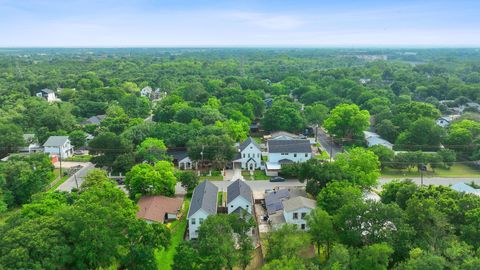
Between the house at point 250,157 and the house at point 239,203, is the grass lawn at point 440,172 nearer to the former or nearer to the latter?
the house at point 250,157

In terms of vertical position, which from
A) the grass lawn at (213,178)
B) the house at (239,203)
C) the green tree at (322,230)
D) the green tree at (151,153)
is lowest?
the grass lawn at (213,178)

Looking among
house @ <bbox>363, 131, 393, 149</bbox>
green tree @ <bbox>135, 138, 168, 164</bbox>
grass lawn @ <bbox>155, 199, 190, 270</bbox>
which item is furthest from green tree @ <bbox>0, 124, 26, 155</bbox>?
house @ <bbox>363, 131, 393, 149</bbox>

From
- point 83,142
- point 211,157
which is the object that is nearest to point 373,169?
point 211,157

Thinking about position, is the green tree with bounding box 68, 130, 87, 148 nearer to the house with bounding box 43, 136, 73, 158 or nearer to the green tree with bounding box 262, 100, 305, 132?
the house with bounding box 43, 136, 73, 158

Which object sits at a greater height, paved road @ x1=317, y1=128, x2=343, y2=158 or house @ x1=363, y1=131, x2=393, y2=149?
house @ x1=363, y1=131, x2=393, y2=149

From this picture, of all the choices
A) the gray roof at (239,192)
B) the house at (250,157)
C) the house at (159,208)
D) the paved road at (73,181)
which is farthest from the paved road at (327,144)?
the paved road at (73,181)
